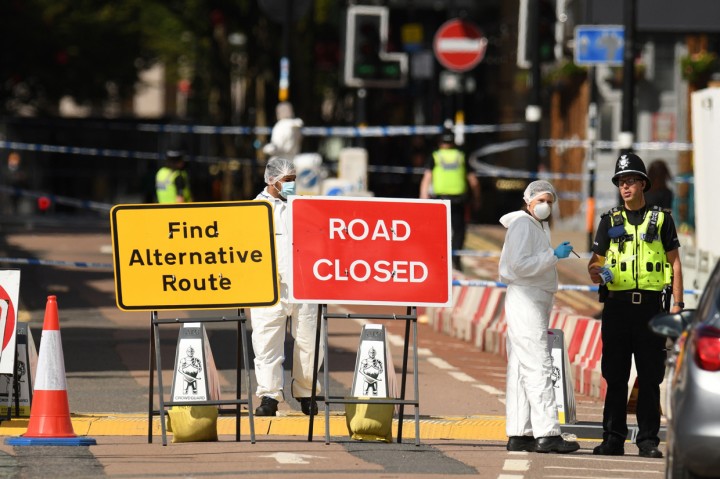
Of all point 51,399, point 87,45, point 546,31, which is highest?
point 87,45

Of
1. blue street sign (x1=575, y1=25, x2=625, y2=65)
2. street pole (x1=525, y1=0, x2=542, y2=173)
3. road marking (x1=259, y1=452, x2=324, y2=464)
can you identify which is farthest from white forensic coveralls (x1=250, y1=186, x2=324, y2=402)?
street pole (x1=525, y1=0, x2=542, y2=173)

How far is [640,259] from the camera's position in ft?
38.0

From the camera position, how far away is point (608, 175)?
3428cm

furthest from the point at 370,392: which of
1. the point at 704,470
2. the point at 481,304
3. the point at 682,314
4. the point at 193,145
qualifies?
the point at 193,145

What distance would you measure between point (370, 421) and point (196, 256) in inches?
55.9

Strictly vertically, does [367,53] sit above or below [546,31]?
below

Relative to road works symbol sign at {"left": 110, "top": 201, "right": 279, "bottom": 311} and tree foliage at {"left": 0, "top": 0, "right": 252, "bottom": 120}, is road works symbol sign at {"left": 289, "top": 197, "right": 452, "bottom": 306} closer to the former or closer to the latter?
road works symbol sign at {"left": 110, "top": 201, "right": 279, "bottom": 311}

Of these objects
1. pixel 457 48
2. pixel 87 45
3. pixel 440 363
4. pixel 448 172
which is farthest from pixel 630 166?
pixel 87 45

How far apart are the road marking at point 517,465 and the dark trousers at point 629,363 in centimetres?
70

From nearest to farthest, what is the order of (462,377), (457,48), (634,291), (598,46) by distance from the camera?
(634,291) < (462,377) < (598,46) < (457,48)

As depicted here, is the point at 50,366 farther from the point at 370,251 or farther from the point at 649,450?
the point at 649,450

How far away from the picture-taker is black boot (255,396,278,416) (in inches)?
517

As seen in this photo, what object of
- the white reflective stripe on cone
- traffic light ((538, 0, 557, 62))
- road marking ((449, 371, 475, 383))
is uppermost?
traffic light ((538, 0, 557, 62))

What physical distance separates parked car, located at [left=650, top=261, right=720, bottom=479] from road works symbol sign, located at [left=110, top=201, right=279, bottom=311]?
365 centimetres
